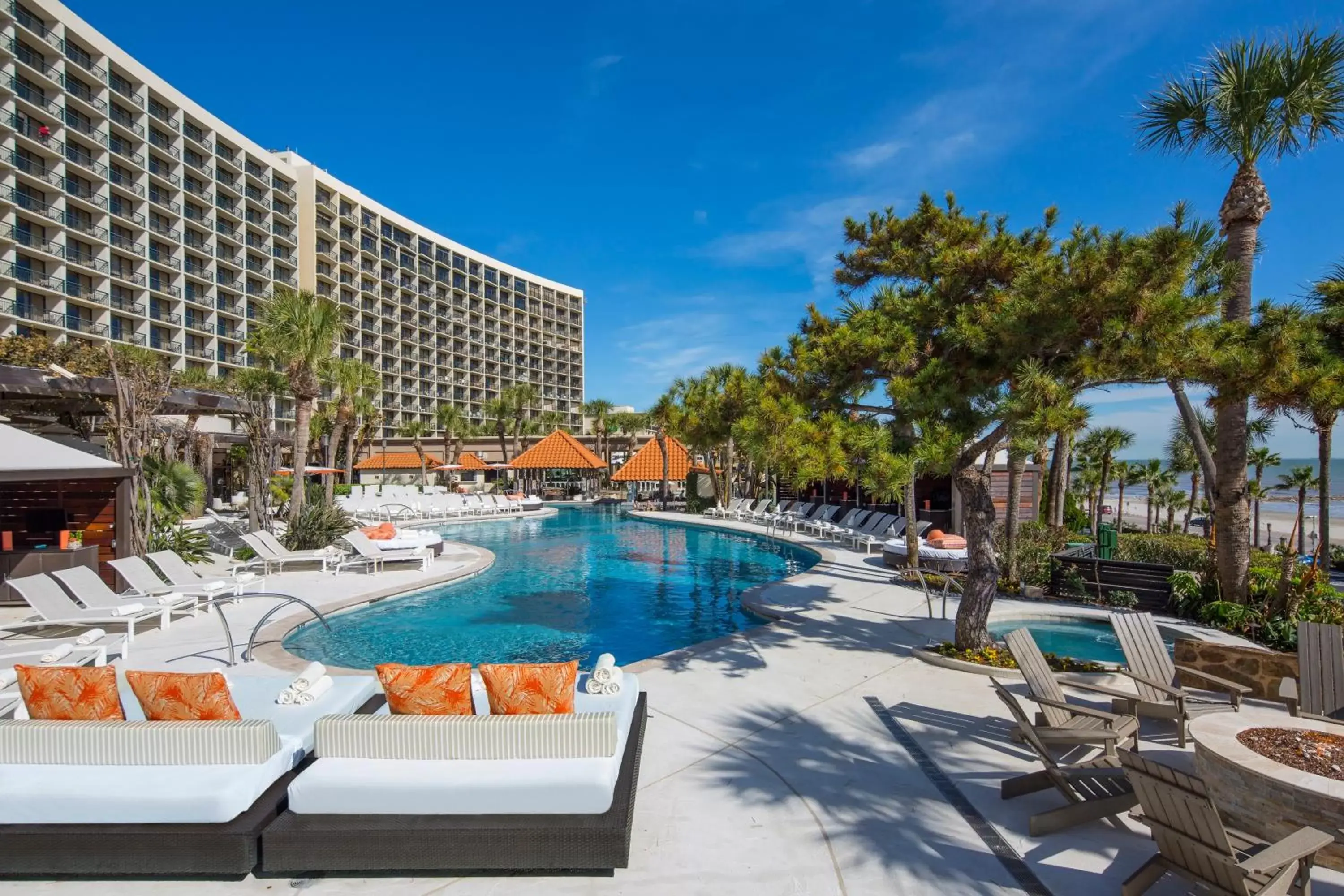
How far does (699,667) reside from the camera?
23.5 feet

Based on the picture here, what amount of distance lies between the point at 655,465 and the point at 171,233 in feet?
120

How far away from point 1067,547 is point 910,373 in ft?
36.8

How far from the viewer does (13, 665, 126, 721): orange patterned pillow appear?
3.80 m

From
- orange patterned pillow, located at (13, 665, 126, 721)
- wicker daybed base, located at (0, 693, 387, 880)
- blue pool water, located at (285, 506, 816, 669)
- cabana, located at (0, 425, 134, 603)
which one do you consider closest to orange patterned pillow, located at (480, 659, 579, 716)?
wicker daybed base, located at (0, 693, 387, 880)

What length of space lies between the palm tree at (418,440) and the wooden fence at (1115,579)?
1168 inches

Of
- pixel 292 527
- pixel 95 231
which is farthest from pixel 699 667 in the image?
pixel 95 231

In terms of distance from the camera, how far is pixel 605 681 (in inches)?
191

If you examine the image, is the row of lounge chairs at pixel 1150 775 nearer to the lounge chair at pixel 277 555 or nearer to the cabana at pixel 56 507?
the cabana at pixel 56 507

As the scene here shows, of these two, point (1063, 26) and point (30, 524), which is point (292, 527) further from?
point (1063, 26)

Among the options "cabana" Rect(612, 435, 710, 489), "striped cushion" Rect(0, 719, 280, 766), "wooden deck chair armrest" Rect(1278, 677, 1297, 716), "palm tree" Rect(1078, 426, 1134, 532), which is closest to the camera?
"striped cushion" Rect(0, 719, 280, 766)

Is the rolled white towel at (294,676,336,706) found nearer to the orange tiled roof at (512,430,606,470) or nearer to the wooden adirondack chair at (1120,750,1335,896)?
the wooden adirondack chair at (1120,750,1335,896)

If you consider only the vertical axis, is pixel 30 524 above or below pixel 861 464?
below

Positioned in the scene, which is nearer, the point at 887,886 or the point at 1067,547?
the point at 887,886

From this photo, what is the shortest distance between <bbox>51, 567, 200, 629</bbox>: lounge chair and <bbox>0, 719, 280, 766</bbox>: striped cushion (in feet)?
18.1
